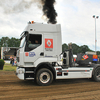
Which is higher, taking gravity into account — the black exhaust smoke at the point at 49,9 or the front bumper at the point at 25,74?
the black exhaust smoke at the point at 49,9

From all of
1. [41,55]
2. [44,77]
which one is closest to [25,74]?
[44,77]

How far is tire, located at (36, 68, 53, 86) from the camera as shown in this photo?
7.18 m

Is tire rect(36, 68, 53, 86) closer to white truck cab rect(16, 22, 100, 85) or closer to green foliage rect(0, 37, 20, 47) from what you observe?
white truck cab rect(16, 22, 100, 85)

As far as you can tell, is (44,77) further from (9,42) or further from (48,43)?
(9,42)

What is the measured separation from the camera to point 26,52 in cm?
712

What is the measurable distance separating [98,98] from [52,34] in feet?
12.8

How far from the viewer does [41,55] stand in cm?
729

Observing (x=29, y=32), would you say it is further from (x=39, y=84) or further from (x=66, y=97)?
(x=66, y=97)

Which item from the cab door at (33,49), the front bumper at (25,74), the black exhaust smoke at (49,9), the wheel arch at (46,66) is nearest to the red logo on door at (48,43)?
the cab door at (33,49)

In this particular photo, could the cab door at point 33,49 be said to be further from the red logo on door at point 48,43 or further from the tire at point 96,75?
the tire at point 96,75

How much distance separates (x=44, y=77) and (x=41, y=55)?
1.16 m

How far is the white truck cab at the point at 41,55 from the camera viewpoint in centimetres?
716

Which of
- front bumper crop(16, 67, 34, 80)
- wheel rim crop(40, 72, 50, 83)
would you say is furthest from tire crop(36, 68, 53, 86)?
front bumper crop(16, 67, 34, 80)

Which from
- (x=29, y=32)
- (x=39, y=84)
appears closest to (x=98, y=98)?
(x=39, y=84)
